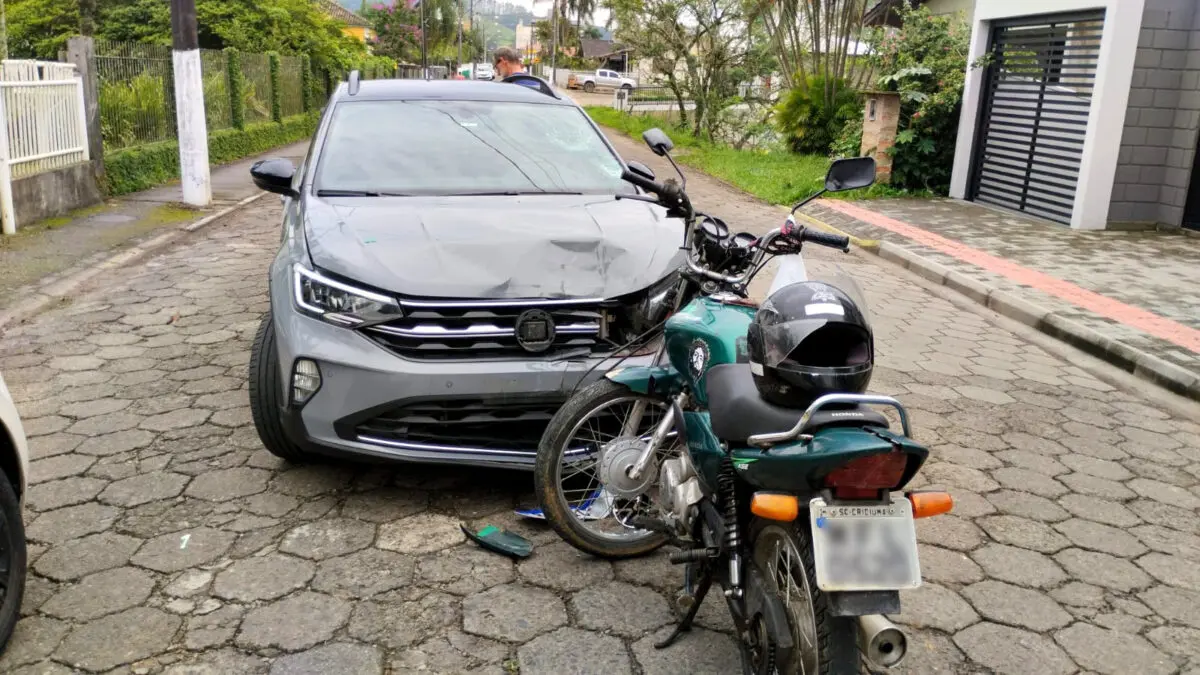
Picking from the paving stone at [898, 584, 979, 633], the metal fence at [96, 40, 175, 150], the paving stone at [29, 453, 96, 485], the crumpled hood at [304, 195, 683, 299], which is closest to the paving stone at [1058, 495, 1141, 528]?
the paving stone at [898, 584, 979, 633]

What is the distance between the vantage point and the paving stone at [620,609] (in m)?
3.08

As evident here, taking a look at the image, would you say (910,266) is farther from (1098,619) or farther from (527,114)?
(1098,619)

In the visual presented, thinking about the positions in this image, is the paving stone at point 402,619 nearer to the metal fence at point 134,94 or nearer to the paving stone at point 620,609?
the paving stone at point 620,609

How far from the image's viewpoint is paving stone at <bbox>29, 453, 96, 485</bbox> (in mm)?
4015

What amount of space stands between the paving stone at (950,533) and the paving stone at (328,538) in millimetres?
2171

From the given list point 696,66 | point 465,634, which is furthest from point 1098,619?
point 696,66

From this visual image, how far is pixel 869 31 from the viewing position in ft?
65.4

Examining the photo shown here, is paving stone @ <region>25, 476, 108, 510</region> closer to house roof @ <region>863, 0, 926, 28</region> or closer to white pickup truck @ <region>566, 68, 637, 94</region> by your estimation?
house roof @ <region>863, 0, 926, 28</region>

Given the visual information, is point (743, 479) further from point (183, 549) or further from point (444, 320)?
point (183, 549)

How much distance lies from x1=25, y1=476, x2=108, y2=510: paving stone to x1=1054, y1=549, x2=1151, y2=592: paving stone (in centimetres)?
387

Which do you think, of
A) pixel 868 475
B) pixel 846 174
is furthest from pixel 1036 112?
pixel 868 475

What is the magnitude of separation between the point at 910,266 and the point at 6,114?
8.94m

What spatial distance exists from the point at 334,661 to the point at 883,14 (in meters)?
21.0

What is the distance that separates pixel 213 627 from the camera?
118 inches
